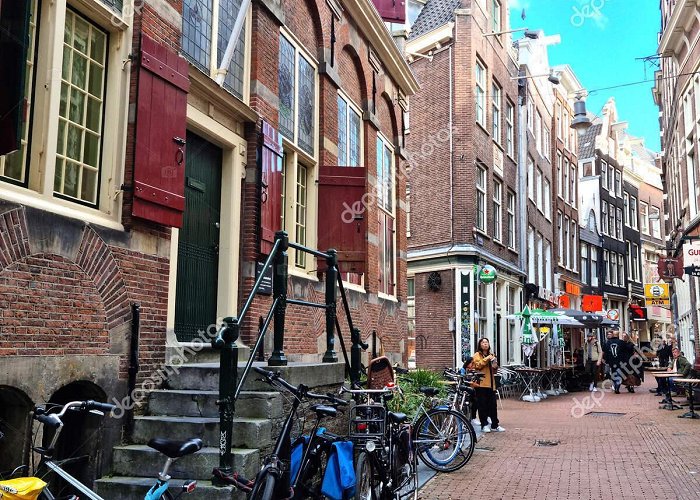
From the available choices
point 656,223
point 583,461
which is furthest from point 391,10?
point 656,223

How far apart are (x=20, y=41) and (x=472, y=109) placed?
1817 cm

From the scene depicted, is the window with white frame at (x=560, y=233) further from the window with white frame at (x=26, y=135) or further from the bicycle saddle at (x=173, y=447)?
the bicycle saddle at (x=173, y=447)

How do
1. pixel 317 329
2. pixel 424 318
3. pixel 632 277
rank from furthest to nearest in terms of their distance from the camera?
pixel 632 277
pixel 424 318
pixel 317 329

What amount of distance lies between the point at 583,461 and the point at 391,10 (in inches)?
422

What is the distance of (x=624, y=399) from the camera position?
18.4 m

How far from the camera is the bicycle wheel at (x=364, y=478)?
5.21 metres

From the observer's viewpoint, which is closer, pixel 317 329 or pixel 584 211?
pixel 317 329

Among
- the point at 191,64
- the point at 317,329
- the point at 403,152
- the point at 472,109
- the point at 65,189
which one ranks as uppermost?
the point at 472,109

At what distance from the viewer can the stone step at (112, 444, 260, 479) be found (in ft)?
16.7

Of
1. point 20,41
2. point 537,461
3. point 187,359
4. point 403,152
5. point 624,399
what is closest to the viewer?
point 20,41

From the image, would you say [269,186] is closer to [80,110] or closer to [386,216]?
[80,110]

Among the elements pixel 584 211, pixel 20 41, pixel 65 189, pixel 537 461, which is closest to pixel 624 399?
pixel 537 461

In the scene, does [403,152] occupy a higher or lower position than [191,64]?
higher

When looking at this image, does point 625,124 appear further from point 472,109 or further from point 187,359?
point 187,359
